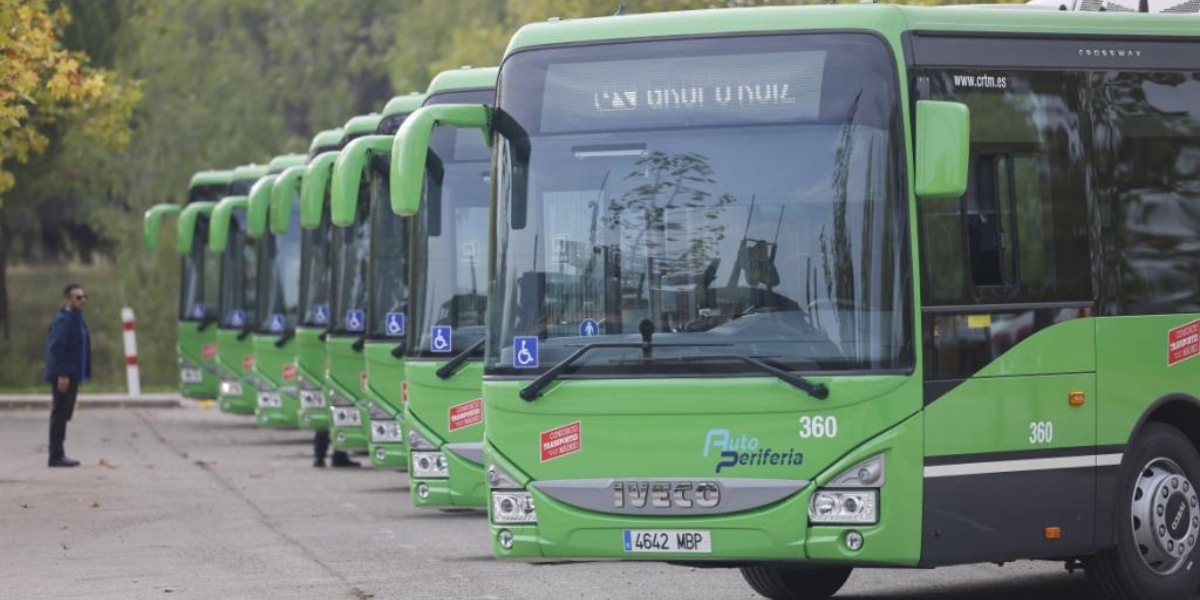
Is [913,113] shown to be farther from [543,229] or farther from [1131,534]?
[1131,534]

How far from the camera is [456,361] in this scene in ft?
57.6

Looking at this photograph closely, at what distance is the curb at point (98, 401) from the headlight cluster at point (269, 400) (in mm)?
12331

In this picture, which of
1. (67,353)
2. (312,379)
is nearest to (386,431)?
(312,379)

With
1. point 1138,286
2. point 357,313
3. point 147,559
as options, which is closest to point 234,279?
point 357,313

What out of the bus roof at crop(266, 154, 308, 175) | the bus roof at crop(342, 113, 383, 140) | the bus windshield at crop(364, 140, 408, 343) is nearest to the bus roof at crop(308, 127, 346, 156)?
the bus roof at crop(342, 113, 383, 140)

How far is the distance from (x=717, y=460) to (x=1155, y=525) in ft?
8.71

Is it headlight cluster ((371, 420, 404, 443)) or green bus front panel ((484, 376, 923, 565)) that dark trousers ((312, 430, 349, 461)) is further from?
green bus front panel ((484, 376, 923, 565))

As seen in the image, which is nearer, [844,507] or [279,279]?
[844,507]

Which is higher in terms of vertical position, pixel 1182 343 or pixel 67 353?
pixel 1182 343

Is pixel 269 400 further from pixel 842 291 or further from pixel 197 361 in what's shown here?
pixel 842 291

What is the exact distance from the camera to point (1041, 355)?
12.1m

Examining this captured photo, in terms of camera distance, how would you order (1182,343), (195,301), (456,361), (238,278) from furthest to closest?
1. (195,301)
2. (238,278)
3. (456,361)
4. (1182,343)

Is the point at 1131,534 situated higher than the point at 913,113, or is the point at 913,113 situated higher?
the point at 913,113

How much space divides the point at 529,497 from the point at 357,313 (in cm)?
1172
